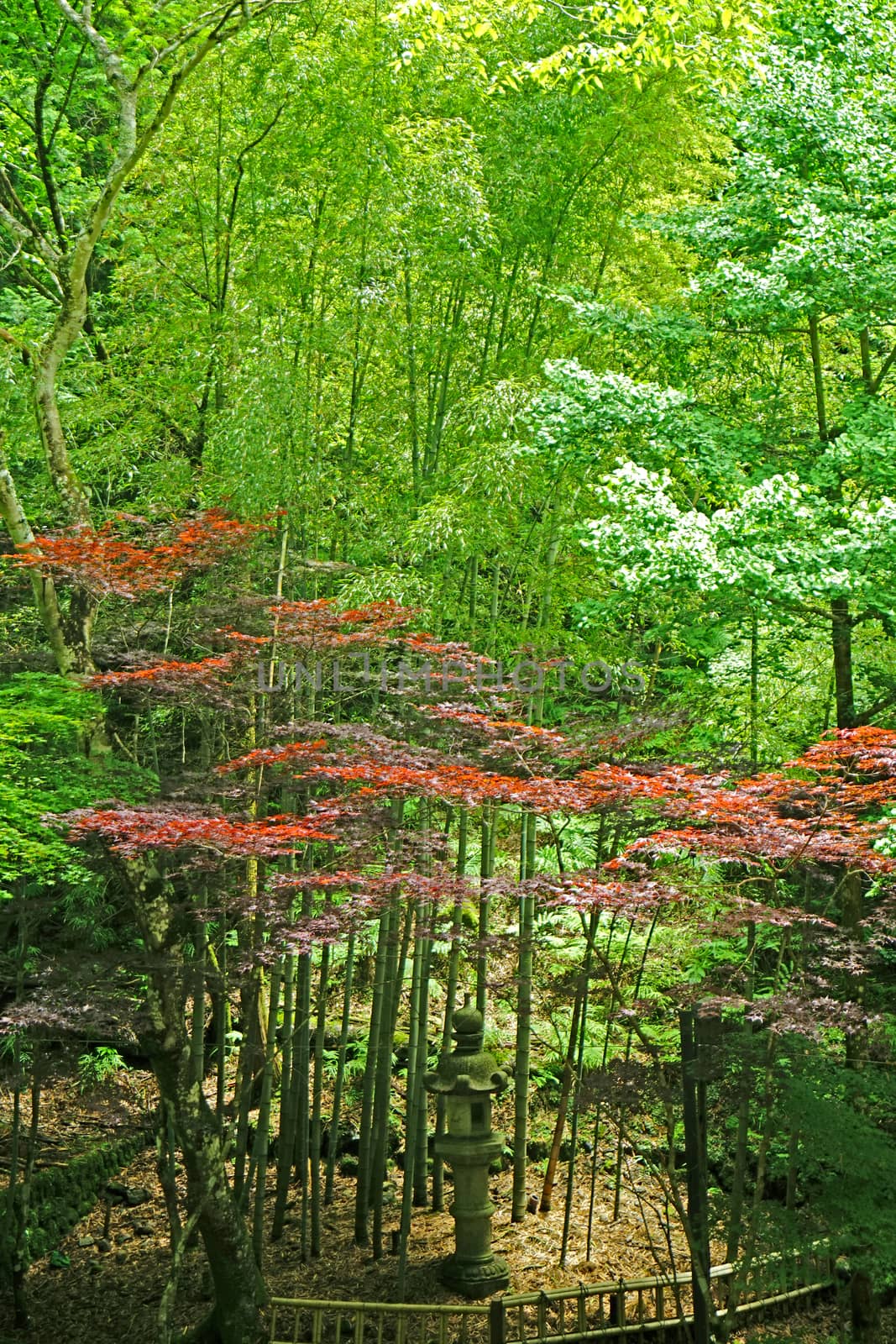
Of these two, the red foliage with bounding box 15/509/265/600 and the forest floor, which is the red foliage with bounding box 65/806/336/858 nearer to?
the red foliage with bounding box 15/509/265/600

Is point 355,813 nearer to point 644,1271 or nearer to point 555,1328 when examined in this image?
point 555,1328

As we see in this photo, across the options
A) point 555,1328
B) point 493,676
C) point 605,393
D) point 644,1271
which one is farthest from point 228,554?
point 644,1271

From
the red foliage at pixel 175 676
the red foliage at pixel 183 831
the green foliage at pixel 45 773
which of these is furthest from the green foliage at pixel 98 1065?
the red foliage at pixel 183 831

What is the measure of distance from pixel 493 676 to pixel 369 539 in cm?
174

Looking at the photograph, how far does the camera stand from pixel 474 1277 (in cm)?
566

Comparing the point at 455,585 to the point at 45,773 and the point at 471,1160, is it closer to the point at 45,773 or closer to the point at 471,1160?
the point at 45,773

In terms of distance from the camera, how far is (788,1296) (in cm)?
564

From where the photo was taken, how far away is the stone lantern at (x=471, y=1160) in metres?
5.68

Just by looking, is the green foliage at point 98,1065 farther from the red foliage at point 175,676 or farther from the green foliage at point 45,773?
the red foliage at point 175,676

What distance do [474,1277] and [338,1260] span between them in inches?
37.2

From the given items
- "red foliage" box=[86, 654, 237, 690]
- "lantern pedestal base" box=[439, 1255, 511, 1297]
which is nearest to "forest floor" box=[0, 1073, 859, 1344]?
"lantern pedestal base" box=[439, 1255, 511, 1297]

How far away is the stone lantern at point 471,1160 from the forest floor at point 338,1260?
0.15 m

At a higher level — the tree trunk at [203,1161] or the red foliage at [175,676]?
the red foliage at [175,676]

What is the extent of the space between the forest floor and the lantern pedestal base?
61 mm
